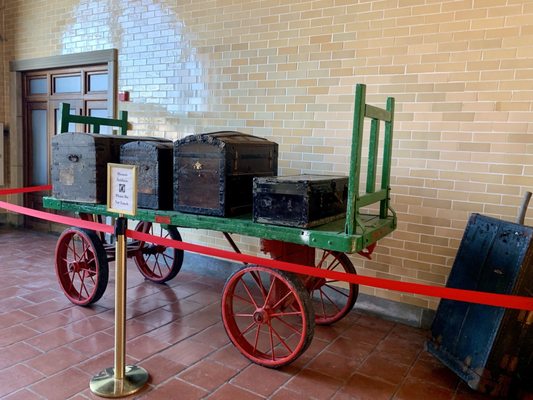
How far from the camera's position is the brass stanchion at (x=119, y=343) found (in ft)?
8.68

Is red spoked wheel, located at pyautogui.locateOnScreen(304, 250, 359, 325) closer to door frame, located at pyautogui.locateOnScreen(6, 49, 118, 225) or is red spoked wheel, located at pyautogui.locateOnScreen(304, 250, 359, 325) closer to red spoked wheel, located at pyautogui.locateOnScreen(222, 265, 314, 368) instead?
red spoked wheel, located at pyautogui.locateOnScreen(222, 265, 314, 368)

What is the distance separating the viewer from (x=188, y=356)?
3.15m

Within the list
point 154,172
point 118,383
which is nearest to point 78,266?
point 154,172

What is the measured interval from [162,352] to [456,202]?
2.52 m

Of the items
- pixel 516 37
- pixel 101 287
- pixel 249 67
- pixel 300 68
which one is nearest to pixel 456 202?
pixel 516 37

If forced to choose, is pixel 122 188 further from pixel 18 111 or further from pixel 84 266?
pixel 18 111

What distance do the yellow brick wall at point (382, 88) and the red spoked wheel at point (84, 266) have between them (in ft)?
4.73

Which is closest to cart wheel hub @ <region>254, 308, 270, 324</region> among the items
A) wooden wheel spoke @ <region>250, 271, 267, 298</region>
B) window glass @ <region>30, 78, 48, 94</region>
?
wooden wheel spoke @ <region>250, 271, 267, 298</region>

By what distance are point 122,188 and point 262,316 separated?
125 centimetres

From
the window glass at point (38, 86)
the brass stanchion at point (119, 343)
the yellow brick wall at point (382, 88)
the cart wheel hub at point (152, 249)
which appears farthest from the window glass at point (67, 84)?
the brass stanchion at point (119, 343)

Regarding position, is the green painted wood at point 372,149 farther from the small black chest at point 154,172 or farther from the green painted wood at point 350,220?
the small black chest at point 154,172

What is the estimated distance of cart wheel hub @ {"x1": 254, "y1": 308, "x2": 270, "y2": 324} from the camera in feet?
10.0

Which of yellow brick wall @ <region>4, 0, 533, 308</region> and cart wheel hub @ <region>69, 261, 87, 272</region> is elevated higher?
yellow brick wall @ <region>4, 0, 533, 308</region>

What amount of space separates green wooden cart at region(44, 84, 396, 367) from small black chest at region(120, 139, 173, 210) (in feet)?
0.37
